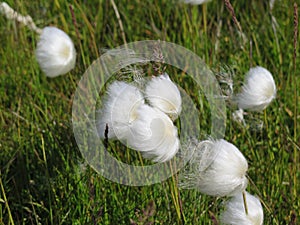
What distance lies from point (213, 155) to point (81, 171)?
0.57 meters

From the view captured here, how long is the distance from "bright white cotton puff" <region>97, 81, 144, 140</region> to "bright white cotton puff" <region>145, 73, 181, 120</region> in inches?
1.2

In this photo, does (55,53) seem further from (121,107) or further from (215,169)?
(215,169)

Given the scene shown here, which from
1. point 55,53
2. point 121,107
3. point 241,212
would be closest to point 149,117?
point 121,107

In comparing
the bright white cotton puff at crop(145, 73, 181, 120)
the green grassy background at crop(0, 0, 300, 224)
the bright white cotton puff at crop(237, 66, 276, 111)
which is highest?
the bright white cotton puff at crop(145, 73, 181, 120)

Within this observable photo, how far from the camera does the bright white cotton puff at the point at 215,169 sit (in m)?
1.33

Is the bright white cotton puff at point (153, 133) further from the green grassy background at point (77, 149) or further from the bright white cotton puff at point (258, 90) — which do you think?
the bright white cotton puff at point (258, 90)

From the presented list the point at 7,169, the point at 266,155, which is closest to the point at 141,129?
the point at 7,169

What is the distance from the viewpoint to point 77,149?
1884 millimetres

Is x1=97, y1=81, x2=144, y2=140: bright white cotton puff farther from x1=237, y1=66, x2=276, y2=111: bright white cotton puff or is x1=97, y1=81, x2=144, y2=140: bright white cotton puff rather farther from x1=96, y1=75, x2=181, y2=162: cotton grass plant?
x1=237, y1=66, x2=276, y2=111: bright white cotton puff

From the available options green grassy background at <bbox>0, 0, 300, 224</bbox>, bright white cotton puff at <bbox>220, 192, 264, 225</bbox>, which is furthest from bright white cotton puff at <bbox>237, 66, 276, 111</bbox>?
bright white cotton puff at <bbox>220, 192, 264, 225</bbox>

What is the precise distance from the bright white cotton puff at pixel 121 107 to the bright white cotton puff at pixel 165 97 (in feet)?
0.10

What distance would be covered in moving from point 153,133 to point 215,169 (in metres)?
0.20

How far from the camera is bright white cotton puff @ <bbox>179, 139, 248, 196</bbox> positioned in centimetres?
133

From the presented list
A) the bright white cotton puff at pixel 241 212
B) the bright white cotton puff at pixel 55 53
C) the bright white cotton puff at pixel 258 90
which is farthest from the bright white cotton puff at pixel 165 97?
the bright white cotton puff at pixel 55 53
